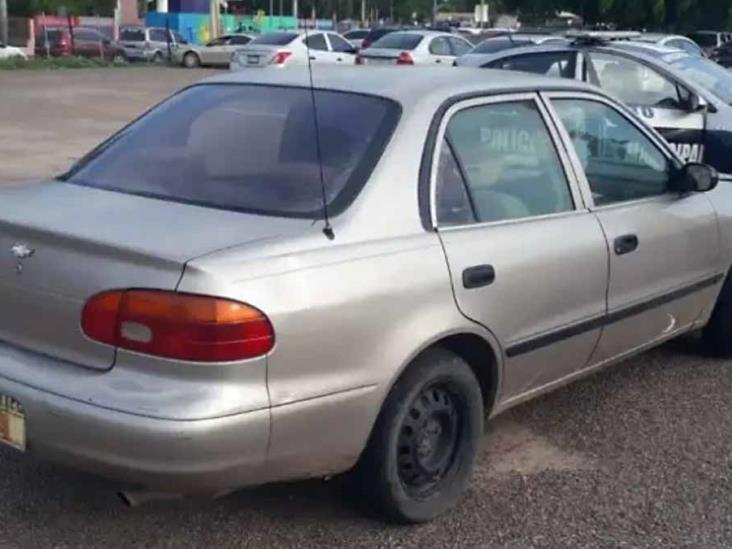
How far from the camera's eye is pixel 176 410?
3.45 m

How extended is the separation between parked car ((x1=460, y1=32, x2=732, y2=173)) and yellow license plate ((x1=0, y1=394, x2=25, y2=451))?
7247mm

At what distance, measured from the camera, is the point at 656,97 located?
34.7 ft

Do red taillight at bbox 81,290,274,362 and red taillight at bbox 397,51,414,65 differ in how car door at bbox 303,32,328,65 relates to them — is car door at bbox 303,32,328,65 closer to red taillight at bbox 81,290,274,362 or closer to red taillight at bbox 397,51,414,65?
red taillight at bbox 397,51,414,65

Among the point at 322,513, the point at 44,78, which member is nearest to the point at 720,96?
the point at 322,513

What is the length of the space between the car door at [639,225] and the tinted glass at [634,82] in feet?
16.4

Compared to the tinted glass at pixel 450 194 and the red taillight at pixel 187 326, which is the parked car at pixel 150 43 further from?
the red taillight at pixel 187 326

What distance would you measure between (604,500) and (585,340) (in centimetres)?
69

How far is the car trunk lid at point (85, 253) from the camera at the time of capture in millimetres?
3611

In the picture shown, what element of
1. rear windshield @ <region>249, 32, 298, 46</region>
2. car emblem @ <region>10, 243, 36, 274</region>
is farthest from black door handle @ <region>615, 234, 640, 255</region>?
rear windshield @ <region>249, 32, 298, 46</region>

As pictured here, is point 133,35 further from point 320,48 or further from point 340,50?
point 320,48

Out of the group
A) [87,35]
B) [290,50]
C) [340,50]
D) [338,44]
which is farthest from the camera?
[87,35]

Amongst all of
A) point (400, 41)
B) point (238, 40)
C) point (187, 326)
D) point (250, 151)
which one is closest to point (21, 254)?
point (187, 326)

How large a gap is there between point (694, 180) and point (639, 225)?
20.1 inches

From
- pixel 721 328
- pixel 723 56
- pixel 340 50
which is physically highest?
pixel 721 328
